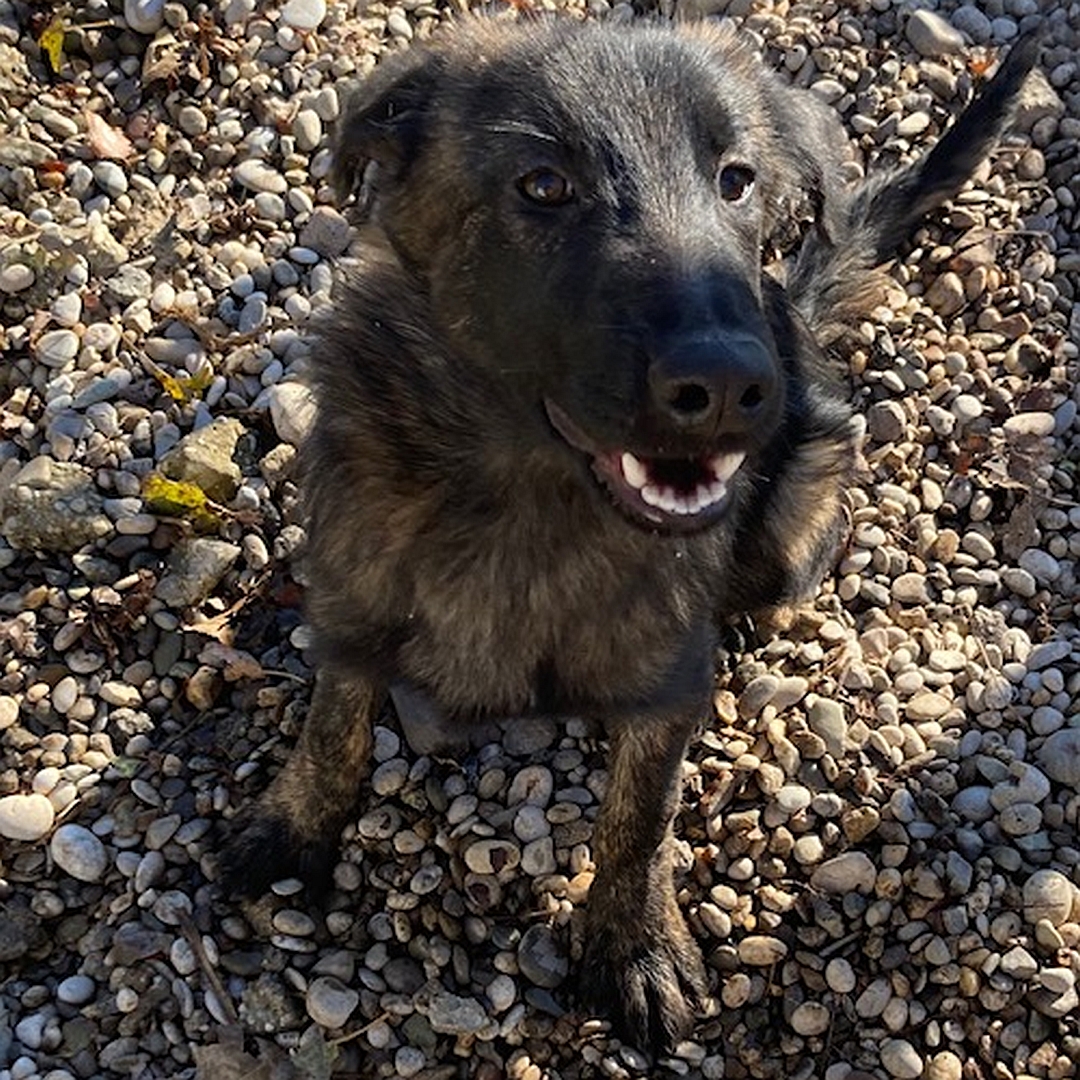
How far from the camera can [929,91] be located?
5496 millimetres

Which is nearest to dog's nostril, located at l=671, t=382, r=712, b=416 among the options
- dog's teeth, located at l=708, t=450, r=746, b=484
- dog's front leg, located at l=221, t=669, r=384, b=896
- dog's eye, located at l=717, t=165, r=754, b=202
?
dog's teeth, located at l=708, t=450, r=746, b=484

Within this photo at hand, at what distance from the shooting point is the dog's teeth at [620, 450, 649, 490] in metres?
2.95

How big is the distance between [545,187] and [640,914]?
69.3 inches

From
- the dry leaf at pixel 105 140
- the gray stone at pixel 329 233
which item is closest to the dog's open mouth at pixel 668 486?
the gray stone at pixel 329 233

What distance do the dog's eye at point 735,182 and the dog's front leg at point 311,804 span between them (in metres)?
1.42

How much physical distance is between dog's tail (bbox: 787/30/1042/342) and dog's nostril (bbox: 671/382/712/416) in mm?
1919

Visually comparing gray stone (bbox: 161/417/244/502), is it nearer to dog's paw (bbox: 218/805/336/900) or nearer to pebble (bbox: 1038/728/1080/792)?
dog's paw (bbox: 218/805/336/900)

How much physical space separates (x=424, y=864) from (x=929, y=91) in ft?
10.7

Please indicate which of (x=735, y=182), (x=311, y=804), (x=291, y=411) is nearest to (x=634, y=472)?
(x=735, y=182)

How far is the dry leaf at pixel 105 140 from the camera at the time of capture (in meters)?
4.99

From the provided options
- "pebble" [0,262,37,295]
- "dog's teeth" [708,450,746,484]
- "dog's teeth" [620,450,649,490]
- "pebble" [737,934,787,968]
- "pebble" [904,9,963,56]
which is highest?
"dog's teeth" [708,450,746,484]

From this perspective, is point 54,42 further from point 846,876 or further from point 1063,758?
point 1063,758

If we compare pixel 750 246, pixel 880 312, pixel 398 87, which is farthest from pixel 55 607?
pixel 880 312

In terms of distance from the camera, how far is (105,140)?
501cm
